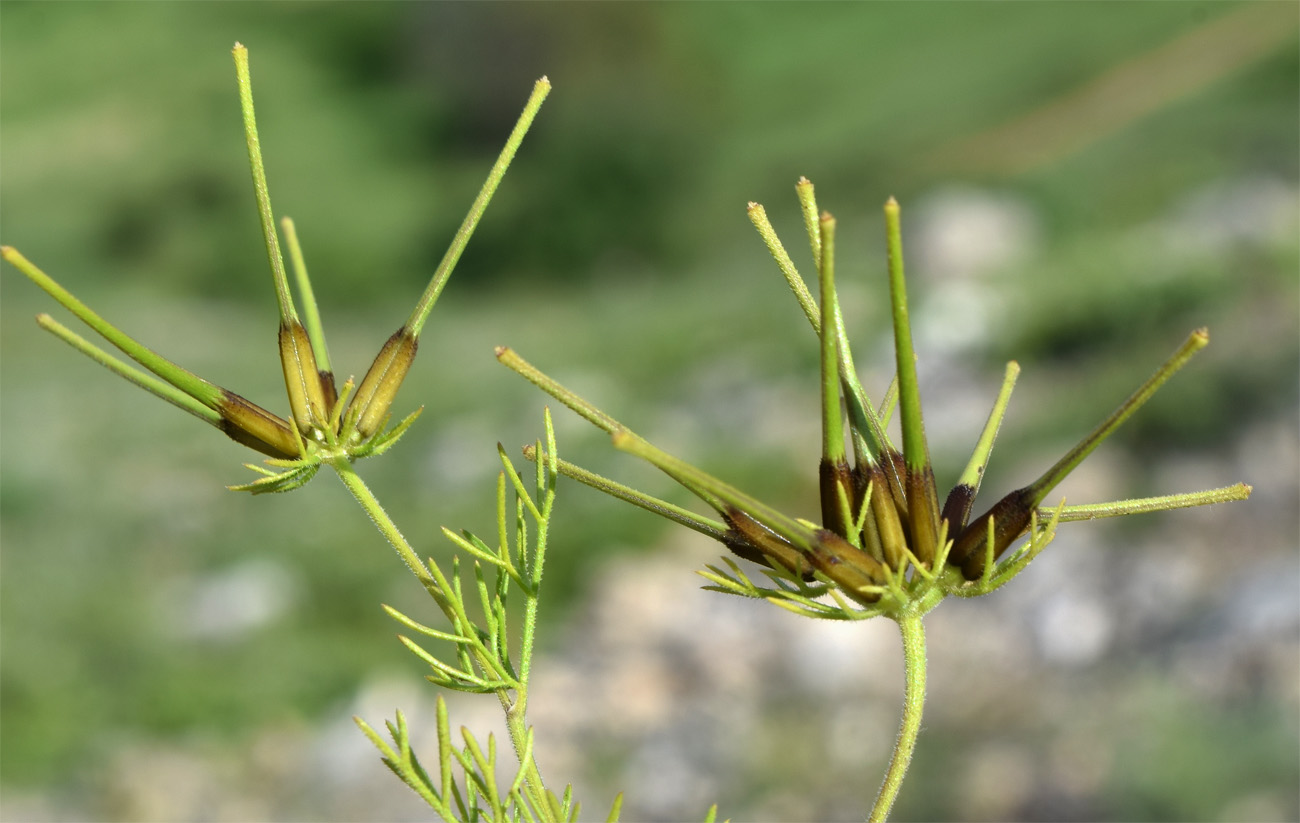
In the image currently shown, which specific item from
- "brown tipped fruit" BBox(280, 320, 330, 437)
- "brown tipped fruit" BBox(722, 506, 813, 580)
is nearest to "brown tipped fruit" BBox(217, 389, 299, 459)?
"brown tipped fruit" BBox(280, 320, 330, 437)

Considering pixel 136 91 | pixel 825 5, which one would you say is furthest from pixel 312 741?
pixel 136 91

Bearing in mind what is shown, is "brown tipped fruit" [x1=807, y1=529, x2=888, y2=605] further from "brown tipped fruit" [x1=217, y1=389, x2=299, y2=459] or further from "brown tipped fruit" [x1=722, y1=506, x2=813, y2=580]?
"brown tipped fruit" [x1=217, y1=389, x2=299, y2=459]

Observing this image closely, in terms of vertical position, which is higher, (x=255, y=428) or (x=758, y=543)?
(x=255, y=428)

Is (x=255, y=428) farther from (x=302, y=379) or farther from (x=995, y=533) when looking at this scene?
(x=995, y=533)

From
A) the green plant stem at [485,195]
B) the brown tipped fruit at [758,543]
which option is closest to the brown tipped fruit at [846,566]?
the brown tipped fruit at [758,543]

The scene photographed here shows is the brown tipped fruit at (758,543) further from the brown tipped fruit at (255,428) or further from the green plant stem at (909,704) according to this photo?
the brown tipped fruit at (255,428)

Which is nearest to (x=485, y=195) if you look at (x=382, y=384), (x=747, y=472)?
(x=382, y=384)
